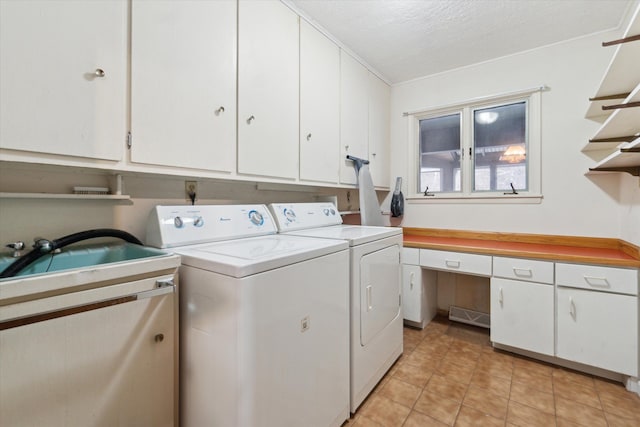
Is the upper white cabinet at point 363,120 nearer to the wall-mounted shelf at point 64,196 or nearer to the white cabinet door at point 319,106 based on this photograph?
the white cabinet door at point 319,106

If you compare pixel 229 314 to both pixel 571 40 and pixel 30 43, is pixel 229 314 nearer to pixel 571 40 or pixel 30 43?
pixel 30 43

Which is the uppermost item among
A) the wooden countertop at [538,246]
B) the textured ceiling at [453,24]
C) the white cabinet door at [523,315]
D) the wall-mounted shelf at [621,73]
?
the textured ceiling at [453,24]

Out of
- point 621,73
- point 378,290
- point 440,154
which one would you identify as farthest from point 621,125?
point 378,290

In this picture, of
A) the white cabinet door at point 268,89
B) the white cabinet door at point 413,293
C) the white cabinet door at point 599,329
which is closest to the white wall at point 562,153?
the white cabinet door at point 599,329

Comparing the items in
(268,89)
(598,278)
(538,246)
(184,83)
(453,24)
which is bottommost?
(598,278)

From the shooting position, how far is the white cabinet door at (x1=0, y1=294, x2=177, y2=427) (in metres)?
0.79

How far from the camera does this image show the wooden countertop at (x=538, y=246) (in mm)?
1857

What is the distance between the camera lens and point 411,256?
2580 millimetres

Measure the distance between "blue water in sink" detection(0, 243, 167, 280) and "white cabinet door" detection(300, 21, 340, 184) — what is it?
1.09 m

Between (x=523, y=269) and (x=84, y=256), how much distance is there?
264cm

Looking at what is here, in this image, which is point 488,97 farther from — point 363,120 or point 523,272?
point 523,272

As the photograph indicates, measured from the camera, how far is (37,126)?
94cm

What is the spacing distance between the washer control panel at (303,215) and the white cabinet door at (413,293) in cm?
81

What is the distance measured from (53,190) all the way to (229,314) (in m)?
0.97
